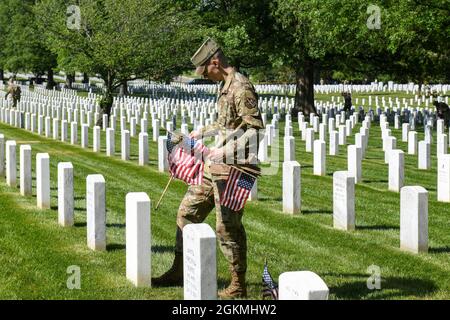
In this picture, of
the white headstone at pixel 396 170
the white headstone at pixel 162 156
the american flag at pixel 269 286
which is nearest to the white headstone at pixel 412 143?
the white headstone at pixel 396 170

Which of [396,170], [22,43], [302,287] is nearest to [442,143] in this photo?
[396,170]

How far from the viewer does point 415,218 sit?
9.88 metres

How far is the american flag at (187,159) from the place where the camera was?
8070mm

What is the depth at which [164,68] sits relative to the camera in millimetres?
32812

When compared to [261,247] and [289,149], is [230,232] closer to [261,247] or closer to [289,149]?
Answer: [261,247]

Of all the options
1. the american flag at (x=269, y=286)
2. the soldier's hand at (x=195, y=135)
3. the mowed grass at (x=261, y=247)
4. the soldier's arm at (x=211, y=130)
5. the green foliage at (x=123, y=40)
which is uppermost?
the green foliage at (x=123, y=40)

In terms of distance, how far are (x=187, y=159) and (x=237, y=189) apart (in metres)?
1.82

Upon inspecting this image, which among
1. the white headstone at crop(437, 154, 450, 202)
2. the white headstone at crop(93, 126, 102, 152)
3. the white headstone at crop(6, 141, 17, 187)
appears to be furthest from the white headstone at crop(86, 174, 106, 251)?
the white headstone at crop(93, 126, 102, 152)

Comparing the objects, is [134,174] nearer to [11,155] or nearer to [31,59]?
[11,155]

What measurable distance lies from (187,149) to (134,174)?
9.92m

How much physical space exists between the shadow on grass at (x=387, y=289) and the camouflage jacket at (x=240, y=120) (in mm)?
1620

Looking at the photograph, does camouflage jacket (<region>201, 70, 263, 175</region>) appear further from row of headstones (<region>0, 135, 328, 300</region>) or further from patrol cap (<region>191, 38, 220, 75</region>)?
row of headstones (<region>0, 135, 328, 300</region>)

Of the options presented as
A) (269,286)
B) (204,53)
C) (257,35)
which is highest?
(257,35)

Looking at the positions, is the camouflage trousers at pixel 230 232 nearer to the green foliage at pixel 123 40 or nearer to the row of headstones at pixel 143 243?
the row of headstones at pixel 143 243
